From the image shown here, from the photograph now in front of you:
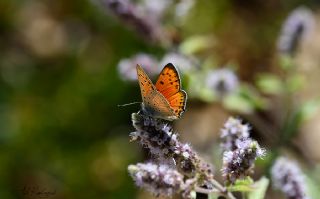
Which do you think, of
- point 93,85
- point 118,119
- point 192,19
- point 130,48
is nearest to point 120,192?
point 118,119

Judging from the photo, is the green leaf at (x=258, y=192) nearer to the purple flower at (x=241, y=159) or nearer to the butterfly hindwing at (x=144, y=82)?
the purple flower at (x=241, y=159)

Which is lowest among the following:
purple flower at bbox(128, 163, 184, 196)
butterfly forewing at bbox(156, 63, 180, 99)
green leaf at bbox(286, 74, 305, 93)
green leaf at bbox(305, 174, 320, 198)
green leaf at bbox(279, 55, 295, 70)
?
purple flower at bbox(128, 163, 184, 196)

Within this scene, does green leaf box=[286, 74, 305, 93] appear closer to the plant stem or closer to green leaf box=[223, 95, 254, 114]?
green leaf box=[223, 95, 254, 114]

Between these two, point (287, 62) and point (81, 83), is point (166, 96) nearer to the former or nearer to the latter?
point (287, 62)

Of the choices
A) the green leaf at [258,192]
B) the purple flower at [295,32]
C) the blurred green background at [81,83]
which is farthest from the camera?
the blurred green background at [81,83]

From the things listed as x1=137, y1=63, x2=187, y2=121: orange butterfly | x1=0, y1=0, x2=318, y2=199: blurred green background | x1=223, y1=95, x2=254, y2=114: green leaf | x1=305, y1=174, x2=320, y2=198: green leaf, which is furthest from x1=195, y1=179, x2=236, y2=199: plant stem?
x1=0, y1=0, x2=318, y2=199: blurred green background

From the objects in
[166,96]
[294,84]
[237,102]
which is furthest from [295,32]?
[166,96]

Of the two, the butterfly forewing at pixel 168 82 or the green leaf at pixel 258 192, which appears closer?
the butterfly forewing at pixel 168 82

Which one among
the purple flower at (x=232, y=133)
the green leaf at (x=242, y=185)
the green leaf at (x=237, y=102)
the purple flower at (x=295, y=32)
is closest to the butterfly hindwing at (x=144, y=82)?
the purple flower at (x=232, y=133)
